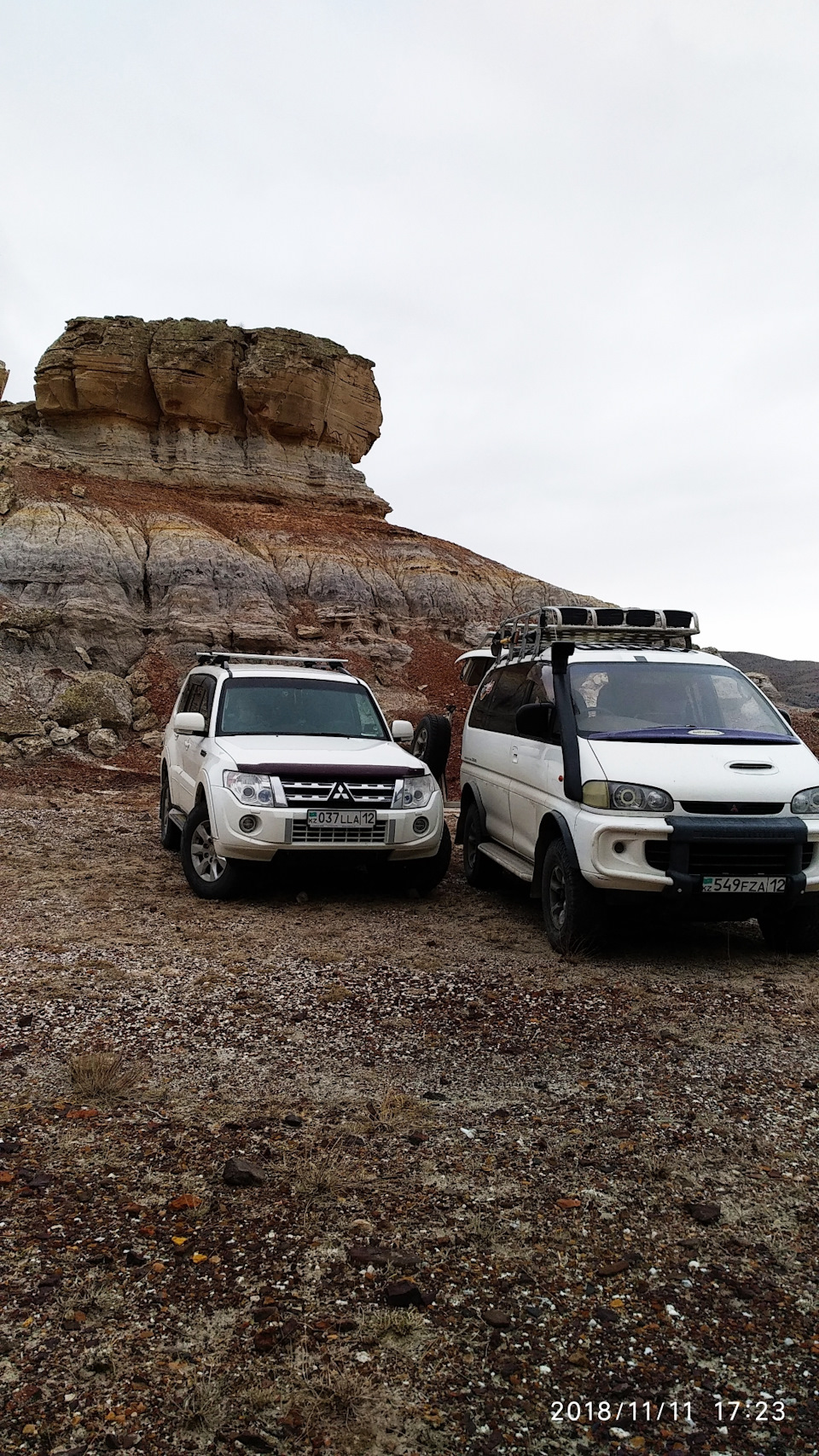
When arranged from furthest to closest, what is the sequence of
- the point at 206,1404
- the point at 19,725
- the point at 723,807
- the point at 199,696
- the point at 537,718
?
the point at 19,725 → the point at 199,696 → the point at 537,718 → the point at 723,807 → the point at 206,1404

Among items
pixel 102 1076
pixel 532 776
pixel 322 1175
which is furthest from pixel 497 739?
pixel 322 1175

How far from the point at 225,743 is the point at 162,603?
20.3 metres

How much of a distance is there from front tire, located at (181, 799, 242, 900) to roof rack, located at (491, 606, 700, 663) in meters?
2.99

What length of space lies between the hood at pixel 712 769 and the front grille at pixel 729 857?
287mm

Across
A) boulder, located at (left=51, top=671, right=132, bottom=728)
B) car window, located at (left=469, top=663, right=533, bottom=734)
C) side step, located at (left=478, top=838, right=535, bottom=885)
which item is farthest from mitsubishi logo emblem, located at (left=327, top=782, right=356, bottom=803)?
boulder, located at (left=51, top=671, right=132, bottom=728)

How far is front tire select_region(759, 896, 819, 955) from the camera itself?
6.29m

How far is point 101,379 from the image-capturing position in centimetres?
3506

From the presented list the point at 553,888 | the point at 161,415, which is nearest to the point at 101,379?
the point at 161,415

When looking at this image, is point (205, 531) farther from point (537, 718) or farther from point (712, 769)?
point (712, 769)

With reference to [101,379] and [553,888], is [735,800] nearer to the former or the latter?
[553,888]

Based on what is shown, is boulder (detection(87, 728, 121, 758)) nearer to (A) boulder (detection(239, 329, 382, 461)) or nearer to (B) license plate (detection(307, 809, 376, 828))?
(B) license plate (detection(307, 809, 376, 828))

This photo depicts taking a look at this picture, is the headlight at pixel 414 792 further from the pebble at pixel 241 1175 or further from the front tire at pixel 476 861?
the pebble at pixel 241 1175

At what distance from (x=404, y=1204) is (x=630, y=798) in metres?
3.39

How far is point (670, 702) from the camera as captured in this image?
7.00 metres
